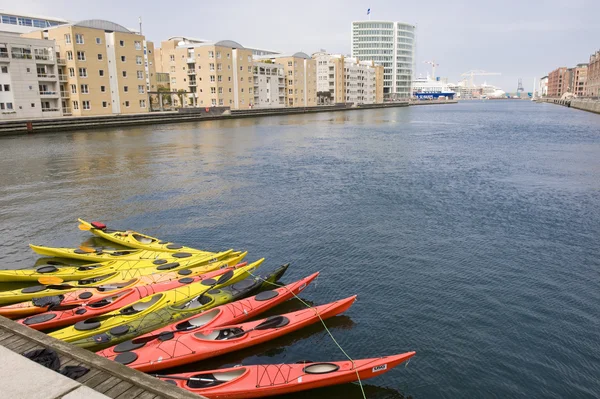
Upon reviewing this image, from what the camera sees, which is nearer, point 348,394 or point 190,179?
point 348,394

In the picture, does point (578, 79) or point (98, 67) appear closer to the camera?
point (98, 67)

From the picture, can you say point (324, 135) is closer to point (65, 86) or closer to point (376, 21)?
point (65, 86)

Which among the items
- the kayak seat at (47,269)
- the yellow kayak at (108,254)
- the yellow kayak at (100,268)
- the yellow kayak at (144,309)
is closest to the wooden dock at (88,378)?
the yellow kayak at (144,309)

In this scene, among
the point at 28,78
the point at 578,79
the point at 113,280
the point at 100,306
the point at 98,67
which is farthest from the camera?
the point at 578,79

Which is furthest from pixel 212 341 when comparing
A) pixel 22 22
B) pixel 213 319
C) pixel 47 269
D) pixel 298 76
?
pixel 298 76

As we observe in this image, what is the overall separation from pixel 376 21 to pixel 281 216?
196084 mm

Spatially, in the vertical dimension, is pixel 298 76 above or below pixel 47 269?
above

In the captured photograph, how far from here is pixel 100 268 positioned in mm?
14352

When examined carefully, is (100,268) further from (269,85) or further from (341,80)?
(341,80)

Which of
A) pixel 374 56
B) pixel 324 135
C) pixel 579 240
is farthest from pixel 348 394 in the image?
pixel 374 56

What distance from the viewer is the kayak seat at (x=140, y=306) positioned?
1102cm

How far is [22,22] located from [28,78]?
43.5m

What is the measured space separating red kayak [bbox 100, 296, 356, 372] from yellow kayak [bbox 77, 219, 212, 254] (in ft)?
17.9

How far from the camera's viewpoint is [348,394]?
907cm
